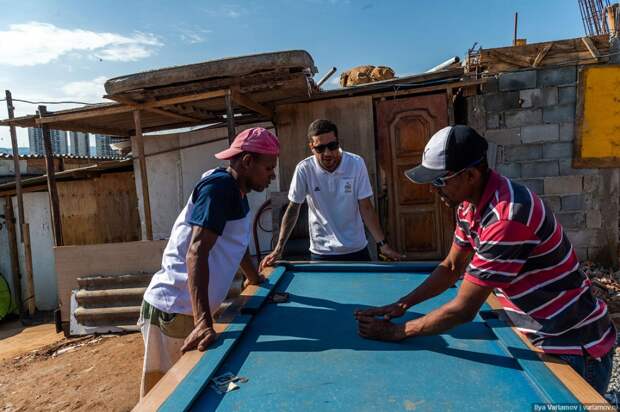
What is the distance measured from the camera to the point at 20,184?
8.48 meters

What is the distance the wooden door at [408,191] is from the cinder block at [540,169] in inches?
44.0

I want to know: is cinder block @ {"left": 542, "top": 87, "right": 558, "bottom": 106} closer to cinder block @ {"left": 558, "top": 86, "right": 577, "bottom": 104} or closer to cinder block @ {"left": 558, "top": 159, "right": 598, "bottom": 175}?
cinder block @ {"left": 558, "top": 86, "right": 577, "bottom": 104}

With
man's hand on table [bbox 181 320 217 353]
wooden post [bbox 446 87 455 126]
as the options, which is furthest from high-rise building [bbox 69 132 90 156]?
man's hand on table [bbox 181 320 217 353]

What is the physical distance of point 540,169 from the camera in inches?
221

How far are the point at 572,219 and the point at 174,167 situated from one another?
6196 mm

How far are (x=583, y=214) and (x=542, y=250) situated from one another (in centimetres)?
504

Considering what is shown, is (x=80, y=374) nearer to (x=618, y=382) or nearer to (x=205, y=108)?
(x=205, y=108)

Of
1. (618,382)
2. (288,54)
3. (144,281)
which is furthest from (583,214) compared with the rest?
(144,281)

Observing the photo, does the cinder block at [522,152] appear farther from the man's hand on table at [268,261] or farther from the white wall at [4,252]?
the white wall at [4,252]

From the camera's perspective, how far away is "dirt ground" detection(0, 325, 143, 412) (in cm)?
421

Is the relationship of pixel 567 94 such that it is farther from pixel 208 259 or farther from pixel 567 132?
pixel 208 259

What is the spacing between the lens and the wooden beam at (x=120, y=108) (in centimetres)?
492

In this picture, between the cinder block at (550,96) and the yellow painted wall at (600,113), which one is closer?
the yellow painted wall at (600,113)

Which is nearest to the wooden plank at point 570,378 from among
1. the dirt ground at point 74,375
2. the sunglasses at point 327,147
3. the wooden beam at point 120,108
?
the sunglasses at point 327,147
